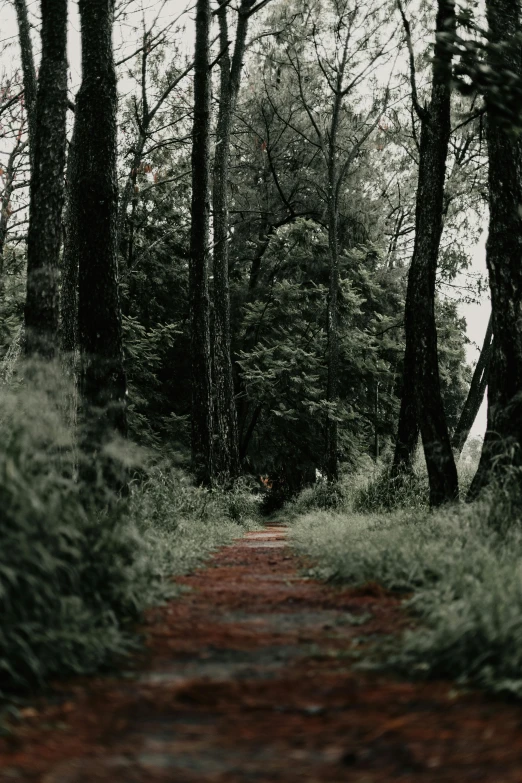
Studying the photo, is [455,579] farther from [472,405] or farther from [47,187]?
[472,405]

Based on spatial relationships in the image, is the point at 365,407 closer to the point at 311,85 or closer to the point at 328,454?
the point at 328,454

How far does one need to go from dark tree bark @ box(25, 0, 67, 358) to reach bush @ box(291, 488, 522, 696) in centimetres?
411

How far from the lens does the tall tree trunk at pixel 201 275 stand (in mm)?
16453

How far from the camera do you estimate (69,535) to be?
4359 millimetres

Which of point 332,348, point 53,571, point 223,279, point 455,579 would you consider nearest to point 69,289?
point 223,279

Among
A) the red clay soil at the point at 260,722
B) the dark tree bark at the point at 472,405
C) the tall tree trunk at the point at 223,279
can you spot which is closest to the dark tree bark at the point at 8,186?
the tall tree trunk at the point at 223,279

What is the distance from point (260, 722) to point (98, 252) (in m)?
6.68

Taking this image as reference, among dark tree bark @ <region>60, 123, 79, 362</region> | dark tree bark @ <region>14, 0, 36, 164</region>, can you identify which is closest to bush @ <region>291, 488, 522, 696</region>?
dark tree bark @ <region>60, 123, 79, 362</region>

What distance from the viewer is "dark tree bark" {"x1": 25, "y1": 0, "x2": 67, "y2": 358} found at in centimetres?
916

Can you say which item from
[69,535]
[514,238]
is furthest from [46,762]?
[514,238]

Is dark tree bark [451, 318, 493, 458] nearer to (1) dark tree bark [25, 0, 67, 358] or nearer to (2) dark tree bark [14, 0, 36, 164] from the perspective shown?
(2) dark tree bark [14, 0, 36, 164]

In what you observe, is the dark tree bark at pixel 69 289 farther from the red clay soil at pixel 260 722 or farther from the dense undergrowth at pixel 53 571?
the red clay soil at pixel 260 722

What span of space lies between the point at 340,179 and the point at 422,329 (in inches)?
536

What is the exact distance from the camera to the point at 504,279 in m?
9.05
